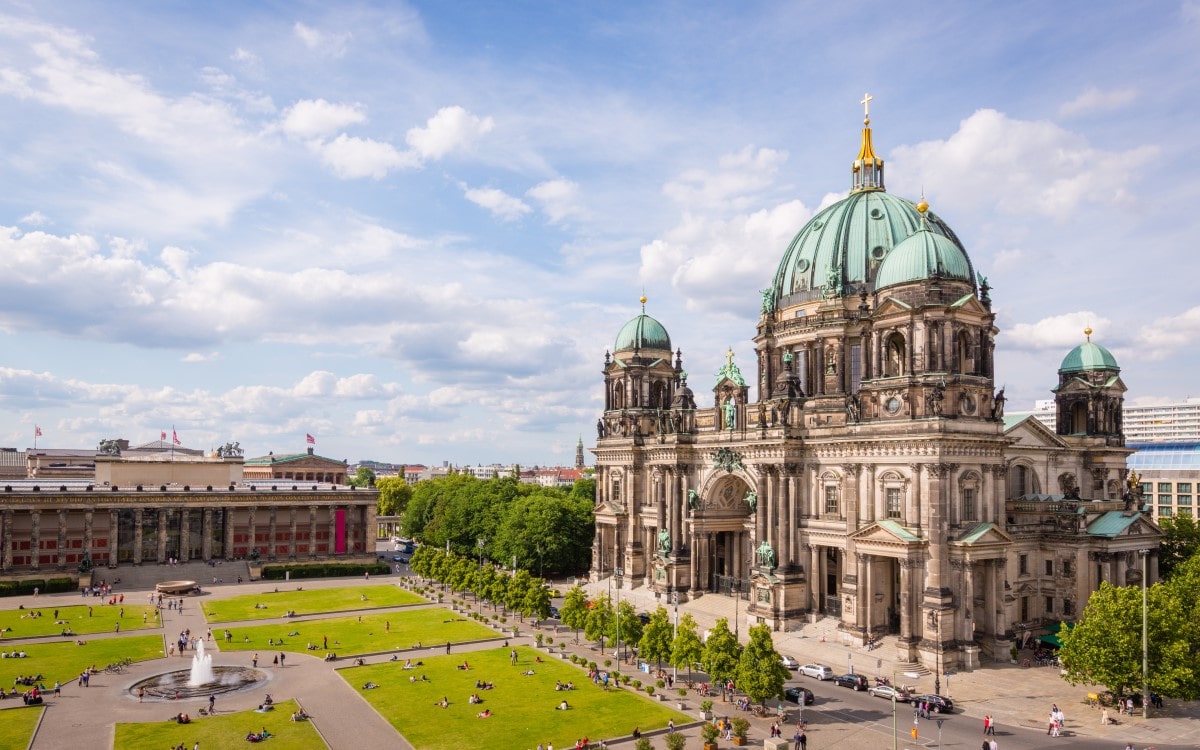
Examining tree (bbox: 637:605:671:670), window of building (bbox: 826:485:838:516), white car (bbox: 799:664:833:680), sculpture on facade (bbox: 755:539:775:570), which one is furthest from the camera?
sculpture on facade (bbox: 755:539:775:570)

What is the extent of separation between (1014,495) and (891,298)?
25.0m

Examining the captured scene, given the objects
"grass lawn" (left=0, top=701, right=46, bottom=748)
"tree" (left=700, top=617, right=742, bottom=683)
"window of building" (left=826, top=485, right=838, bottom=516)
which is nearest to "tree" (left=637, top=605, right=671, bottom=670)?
"tree" (left=700, top=617, right=742, bottom=683)

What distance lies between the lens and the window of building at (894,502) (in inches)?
2852

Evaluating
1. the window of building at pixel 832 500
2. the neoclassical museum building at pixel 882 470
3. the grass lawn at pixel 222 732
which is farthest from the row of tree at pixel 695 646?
the grass lawn at pixel 222 732

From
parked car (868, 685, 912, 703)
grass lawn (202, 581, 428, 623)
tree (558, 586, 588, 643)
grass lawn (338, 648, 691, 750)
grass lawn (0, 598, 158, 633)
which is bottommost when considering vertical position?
grass lawn (202, 581, 428, 623)

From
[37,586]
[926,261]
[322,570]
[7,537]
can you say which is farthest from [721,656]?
[7,537]

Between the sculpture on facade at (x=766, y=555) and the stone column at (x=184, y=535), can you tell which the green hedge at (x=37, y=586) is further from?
the sculpture on facade at (x=766, y=555)

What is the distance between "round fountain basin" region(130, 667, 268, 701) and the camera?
60.5 metres

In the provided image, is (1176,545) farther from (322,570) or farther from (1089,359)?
(322,570)

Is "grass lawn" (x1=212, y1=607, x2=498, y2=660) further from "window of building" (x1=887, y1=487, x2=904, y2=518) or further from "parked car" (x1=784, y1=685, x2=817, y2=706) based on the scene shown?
"window of building" (x1=887, y1=487, x2=904, y2=518)

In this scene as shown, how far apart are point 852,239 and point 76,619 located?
90.2 m

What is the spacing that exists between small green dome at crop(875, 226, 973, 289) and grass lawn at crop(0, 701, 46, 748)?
70034mm

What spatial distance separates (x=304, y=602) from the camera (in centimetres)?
10269

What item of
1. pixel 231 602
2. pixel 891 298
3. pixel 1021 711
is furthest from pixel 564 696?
pixel 231 602
